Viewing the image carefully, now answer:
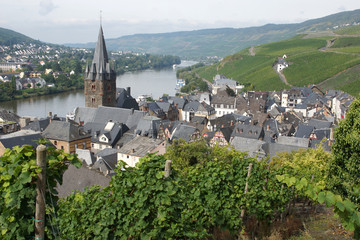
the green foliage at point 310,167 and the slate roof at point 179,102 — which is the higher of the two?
the green foliage at point 310,167

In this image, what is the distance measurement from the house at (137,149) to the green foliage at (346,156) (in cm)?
1591

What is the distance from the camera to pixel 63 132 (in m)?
31.5

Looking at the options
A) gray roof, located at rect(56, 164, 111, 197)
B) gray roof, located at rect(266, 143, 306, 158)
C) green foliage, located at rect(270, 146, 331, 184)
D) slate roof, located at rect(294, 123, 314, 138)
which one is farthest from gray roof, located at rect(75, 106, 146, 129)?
green foliage, located at rect(270, 146, 331, 184)

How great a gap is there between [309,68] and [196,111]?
45.3 metres

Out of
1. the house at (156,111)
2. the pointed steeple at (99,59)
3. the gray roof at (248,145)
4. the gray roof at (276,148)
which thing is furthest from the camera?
the house at (156,111)

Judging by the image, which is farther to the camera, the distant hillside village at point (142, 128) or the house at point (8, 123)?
the house at point (8, 123)

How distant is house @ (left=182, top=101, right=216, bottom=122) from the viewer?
5410 centimetres

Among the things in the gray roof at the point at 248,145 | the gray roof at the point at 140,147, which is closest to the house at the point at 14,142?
the gray roof at the point at 140,147

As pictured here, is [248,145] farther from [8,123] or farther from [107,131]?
[8,123]

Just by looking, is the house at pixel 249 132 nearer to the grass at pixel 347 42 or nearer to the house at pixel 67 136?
the house at pixel 67 136

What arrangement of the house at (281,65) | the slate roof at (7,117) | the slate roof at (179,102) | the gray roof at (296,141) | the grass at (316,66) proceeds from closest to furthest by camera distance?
the gray roof at (296,141) → the slate roof at (7,117) → the slate roof at (179,102) → the grass at (316,66) → the house at (281,65)

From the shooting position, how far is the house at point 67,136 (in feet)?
102

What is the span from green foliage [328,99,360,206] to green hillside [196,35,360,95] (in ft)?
189

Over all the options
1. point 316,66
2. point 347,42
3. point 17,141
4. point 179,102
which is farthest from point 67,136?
point 347,42
